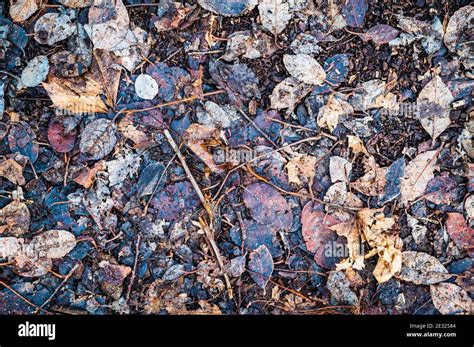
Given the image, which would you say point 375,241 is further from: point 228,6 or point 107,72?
point 107,72

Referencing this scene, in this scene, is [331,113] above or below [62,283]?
above

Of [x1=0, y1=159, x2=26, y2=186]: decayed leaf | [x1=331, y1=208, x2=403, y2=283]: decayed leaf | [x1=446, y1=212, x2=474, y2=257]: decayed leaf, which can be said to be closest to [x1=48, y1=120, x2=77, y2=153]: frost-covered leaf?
[x1=0, y1=159, x2=26, y2=186]: decayed leaf

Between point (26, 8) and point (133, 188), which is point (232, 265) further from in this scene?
point (26, 8)

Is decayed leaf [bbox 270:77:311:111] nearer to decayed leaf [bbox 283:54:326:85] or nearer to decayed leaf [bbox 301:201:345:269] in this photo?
decayed leaf [bbox 283:54:326:85]

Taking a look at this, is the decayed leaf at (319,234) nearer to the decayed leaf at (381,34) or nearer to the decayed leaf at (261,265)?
the decayed leaf at (261,265)

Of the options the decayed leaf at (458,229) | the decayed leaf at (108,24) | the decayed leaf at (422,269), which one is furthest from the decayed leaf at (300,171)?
the decayed leaf at (108,24)

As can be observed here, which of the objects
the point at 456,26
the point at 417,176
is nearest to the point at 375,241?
the point at 417,176
